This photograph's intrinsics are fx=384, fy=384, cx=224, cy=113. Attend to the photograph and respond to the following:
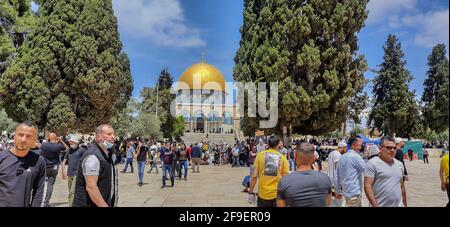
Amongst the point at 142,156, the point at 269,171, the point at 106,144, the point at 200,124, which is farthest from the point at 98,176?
the point at 200,124

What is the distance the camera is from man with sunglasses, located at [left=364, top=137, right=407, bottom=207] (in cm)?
387

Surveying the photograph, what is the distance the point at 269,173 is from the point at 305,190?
1.90 metres

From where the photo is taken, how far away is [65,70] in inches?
941

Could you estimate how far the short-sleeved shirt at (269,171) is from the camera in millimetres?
4832

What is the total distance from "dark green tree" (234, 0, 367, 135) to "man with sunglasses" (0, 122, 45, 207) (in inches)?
762

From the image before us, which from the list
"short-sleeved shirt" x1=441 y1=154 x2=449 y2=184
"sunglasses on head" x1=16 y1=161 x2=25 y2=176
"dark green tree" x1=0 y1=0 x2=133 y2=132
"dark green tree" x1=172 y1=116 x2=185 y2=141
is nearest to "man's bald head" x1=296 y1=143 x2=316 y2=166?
"short-sleeved shirt" x1=441 y1=154 x2=449 y2=184

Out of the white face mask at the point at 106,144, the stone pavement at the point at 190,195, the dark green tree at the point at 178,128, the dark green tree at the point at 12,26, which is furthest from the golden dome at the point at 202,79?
the white face mask at the point at 106,144

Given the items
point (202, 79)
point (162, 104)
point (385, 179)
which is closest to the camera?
point (385, 179)

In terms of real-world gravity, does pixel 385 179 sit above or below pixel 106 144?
below

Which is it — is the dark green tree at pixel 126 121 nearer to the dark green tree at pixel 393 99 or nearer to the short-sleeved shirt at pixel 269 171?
the dark green tree at pixel 393 99

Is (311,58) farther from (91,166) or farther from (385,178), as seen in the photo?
(91,166)

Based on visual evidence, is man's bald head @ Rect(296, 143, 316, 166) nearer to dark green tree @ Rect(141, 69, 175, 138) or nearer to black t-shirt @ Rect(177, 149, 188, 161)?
black t-shirt @ Rect(177, 149, 188, 161)

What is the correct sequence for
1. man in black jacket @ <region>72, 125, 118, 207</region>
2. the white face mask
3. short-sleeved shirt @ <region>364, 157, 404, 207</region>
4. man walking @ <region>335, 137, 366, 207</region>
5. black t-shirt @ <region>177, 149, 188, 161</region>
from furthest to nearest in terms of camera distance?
black t-shirt @ <region>177, 149, 188, 161</region> → man walking @ <region>335, 137, 366, 207</region> → short-sleeved shirt @ <region>364, 157, 404, 207</region> → the white face mask → man in black jacket @ <region>72, 125, 118, 207</region>
